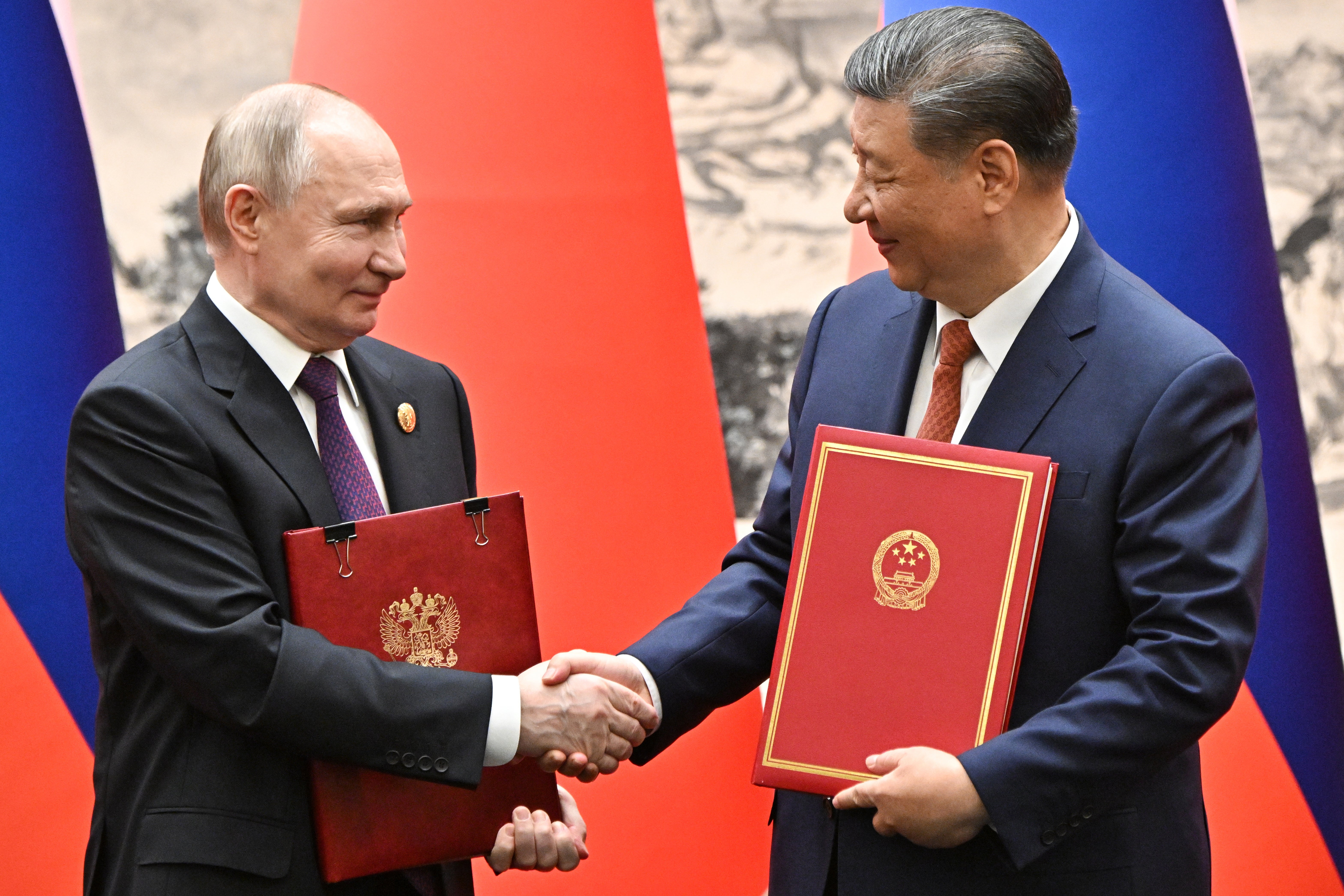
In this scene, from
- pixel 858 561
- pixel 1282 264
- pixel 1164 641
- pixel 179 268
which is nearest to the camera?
pixel 1164 641

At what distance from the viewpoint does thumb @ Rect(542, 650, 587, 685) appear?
1988 mm

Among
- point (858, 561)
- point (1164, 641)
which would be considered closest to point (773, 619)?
point (858, 561)

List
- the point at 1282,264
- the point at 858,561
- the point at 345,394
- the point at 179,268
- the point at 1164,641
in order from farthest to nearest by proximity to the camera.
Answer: the point at 1282,264 < the point at 179,268 < the point at 345,394 < the point at 858,561 < the point at 1164,641

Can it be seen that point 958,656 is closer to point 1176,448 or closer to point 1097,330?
point 1176,448

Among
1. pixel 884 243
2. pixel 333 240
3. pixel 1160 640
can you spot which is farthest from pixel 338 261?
pixel 1160 640

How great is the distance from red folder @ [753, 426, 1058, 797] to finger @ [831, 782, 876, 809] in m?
0.03

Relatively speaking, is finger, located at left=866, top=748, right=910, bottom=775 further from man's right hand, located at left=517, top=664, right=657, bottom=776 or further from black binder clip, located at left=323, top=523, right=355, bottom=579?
black binder clip, located at left=323, top=523, right=355, bottom=579

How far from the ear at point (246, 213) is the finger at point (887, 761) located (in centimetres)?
120

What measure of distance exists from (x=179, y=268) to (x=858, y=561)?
177cm

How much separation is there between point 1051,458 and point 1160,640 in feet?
0.92

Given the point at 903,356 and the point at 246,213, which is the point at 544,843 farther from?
the point at 246,213

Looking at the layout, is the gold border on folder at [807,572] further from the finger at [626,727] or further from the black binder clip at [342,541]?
the black binder clip at [342,541]

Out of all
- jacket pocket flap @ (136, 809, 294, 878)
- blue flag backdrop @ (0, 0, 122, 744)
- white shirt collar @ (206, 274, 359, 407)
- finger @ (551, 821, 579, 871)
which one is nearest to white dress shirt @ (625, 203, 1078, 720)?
finger @ (551, 821, 579, 871)

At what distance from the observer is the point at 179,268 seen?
277 centimetres
